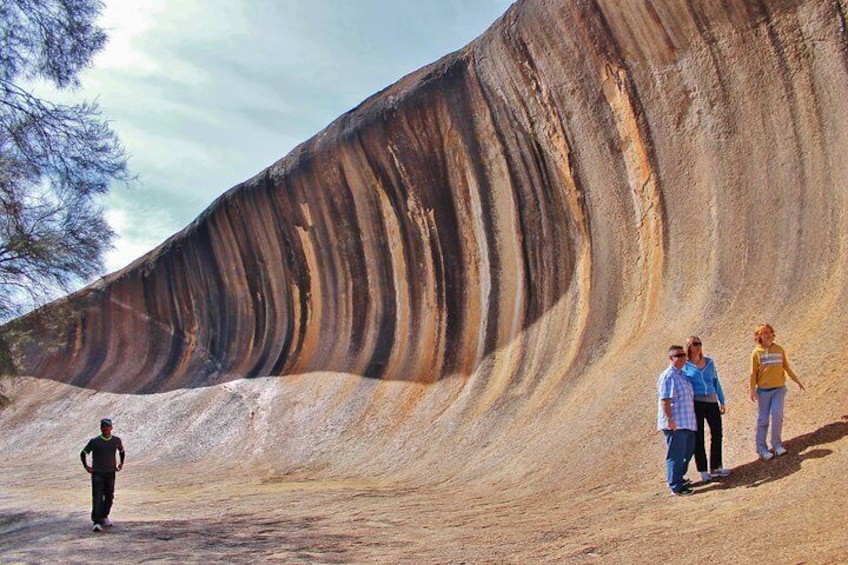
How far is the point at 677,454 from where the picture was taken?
265 inches

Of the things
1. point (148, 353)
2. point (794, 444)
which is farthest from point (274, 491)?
point (148, 353)

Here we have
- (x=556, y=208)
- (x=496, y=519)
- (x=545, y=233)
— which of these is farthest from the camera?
(x=545, y=233)

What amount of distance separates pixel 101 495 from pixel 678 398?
5.50 meters

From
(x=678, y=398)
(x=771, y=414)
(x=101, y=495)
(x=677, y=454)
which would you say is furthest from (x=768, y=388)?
(x=101, y=495)

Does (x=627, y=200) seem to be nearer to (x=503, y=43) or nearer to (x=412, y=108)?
(x=503, y=43)

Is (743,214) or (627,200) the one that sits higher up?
(627,200)

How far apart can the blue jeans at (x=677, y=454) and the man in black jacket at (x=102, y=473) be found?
5.19m

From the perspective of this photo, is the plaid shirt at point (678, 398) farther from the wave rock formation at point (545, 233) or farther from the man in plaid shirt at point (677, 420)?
the wave rock formation at point (545, 233)

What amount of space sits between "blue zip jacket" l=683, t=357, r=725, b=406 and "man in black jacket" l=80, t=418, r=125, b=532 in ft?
17.7

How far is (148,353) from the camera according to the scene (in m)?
22.8

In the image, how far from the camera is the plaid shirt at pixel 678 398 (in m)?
6.81

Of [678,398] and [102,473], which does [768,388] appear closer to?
[678,398]

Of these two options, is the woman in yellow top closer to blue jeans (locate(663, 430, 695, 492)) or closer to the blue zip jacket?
the blue zip jacket

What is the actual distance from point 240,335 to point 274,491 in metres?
9.61
